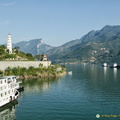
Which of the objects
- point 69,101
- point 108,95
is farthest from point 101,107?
point 108,95

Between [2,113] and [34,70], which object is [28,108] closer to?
[2,113]

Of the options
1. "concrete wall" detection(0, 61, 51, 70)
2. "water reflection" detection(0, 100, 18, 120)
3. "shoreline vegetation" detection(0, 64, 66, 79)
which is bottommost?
"water reflection" detection(0, 100, 18, 120)

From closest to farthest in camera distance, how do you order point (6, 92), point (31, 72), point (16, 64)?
point (6, 92) → point (31, 72) → point (16, 64)

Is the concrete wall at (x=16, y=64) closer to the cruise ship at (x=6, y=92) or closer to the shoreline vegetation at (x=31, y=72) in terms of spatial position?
the shoreline vegetation at (x=31, y=72)

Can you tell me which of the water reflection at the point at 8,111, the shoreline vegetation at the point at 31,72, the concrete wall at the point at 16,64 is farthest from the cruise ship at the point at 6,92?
the concrete wall at the point at 16,64

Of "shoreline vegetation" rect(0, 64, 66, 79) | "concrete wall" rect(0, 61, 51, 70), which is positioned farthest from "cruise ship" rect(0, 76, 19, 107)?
"concrete wall" rect(0, 61, 51, 70)

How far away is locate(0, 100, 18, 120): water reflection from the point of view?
1921 inches

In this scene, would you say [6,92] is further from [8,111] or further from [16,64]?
[16,64]

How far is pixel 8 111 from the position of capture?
53406mm

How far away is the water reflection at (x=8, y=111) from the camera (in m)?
48.8

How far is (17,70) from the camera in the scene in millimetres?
125688

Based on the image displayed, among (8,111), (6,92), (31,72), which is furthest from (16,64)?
(8,111)

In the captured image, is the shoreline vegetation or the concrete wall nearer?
the shoreline vegetation

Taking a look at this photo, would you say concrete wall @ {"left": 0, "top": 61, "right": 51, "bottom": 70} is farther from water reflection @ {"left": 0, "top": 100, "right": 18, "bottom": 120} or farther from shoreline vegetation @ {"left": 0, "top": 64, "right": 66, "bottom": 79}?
water reflection @ {"left": 0, "top": 100, "right": 18, "bottom": 120}
